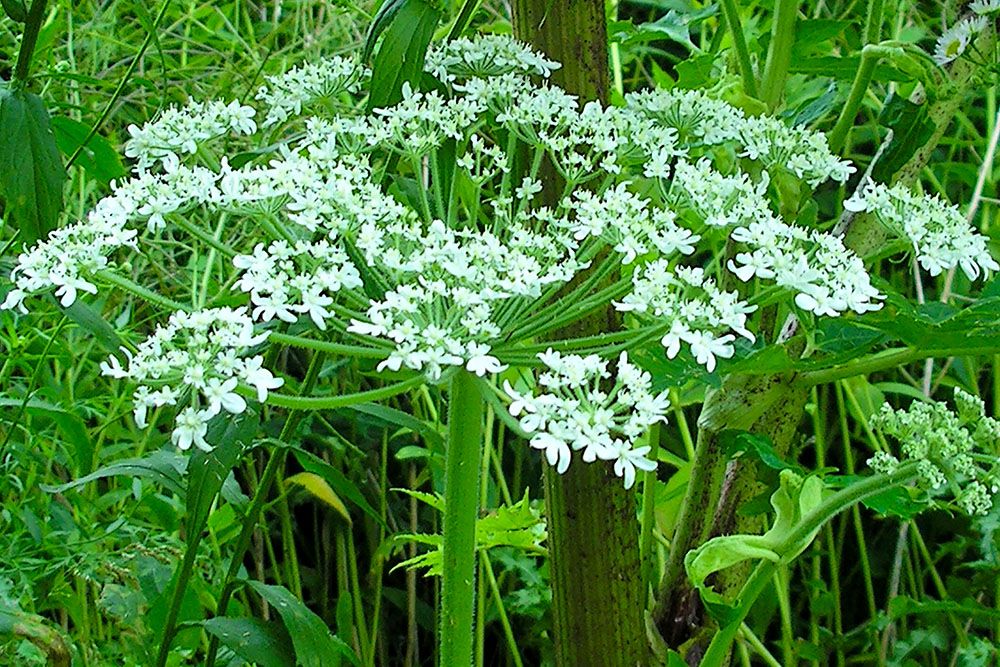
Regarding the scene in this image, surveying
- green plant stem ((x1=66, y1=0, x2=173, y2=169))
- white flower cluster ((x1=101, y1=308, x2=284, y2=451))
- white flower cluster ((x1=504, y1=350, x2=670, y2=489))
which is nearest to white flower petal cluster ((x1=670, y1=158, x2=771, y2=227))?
white flower cluster ((x1=504, y1=350, x2=670, y2=489))

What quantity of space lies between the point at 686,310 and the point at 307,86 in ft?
0.88

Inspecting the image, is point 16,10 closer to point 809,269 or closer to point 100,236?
point 100,236

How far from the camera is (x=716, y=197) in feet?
1.80

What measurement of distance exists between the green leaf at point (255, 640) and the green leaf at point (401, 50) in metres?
0.32

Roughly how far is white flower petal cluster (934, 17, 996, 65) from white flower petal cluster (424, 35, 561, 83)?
0.26m

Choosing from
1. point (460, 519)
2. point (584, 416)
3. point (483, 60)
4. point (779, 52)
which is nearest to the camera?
point (584, 416)

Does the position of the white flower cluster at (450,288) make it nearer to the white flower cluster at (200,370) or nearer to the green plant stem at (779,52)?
the white flower cluster at (200,370)

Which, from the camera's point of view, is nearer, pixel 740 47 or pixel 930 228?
pixel 930 228

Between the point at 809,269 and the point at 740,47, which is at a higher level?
the point at 740,47

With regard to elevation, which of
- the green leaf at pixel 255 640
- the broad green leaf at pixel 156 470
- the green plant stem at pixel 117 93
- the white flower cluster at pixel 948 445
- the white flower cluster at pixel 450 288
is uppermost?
the green plant stem at pixel 117 93

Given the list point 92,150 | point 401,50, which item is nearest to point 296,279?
point 401,50

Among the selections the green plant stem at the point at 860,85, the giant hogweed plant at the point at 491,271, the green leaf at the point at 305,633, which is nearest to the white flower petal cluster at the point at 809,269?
the giant hogweed plant at the point at 491,271

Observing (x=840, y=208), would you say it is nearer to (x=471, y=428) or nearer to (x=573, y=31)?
(x=573, y=31)

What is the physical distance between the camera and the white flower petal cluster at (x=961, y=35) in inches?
27.8
